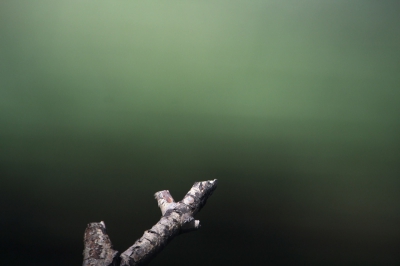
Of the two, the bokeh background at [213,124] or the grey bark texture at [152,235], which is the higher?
the bokeh background at [213,124]

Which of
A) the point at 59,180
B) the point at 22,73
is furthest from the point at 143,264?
the point at 22,73

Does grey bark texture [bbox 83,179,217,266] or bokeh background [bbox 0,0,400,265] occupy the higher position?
bokeh background [bbox 0,0,400,265]

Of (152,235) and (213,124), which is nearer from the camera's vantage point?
(152,235)

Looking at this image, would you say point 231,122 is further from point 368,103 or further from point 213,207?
point 368,103

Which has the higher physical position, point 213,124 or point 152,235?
point 213,124

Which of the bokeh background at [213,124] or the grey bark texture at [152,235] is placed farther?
the bokeh background at [213,124]
